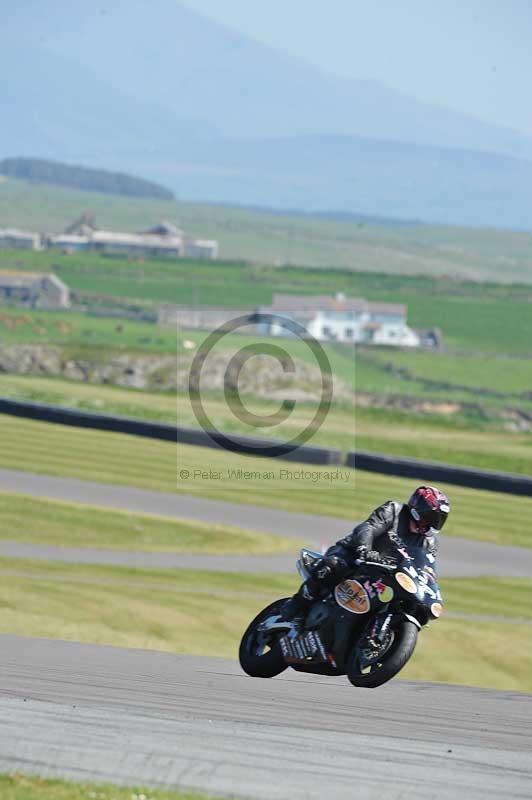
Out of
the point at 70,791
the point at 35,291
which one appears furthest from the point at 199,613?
the point at 35,291

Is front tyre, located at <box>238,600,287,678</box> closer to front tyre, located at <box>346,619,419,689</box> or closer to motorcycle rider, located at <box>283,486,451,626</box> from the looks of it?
motorcycle rider, located at <box>283,486,451,626</box>

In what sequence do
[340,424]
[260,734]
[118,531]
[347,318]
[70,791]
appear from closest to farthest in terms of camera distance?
1. [70,791]
2. [260,734]
3. [118,531]
4. [340,424]
5. [347,318]

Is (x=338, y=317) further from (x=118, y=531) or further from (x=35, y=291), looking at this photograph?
(x=118, y=531)

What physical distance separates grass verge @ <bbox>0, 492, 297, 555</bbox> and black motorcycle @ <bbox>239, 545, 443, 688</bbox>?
65.4 ft

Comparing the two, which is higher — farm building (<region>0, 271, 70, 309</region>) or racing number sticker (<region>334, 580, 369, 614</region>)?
racing number sticker (<region>334, 580, 369, 614</region>)

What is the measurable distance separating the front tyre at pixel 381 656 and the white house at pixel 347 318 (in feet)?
478

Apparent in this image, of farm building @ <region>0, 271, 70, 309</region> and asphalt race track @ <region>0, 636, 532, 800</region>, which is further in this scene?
farm building @ <region>0, 271, 70, 309</region>

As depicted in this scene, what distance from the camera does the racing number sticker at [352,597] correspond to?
12.4m

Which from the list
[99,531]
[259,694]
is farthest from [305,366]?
[259,694]

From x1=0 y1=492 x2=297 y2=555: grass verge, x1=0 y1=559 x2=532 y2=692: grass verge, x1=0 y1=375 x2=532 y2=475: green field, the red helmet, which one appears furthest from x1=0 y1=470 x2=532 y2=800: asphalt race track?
x1=0 y1=375 x2=532 y2=475: green field

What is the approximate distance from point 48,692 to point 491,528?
1154 inches

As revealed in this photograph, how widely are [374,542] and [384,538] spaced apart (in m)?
0.10

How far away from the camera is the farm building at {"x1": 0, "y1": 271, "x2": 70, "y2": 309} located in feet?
506

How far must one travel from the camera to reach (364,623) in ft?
40.9
